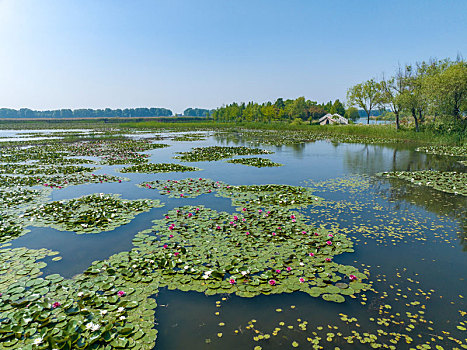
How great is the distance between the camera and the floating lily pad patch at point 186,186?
13.9 meters

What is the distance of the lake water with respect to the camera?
496 centimetres

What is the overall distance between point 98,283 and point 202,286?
2.41 m

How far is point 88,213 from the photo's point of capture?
1070cm

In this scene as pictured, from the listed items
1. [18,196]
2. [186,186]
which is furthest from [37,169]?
[186,186]

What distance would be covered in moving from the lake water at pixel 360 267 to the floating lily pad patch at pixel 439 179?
1.08 m

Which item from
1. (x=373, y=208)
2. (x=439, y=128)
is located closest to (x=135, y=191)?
(x=373, y=208)

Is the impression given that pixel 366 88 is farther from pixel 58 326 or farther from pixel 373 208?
pixel 58 326

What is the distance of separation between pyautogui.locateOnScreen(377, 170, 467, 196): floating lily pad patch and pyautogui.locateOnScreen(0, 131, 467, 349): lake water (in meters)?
1.08

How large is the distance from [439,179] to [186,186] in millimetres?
14766

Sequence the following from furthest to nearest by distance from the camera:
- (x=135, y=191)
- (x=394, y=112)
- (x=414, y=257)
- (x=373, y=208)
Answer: (x=394, y=112)
(x=135, y=191)
(x=373, y=208)
(x=414, y=257)

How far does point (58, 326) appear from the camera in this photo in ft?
16.2

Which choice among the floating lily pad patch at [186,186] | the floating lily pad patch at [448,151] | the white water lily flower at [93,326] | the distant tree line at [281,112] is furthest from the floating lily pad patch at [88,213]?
the distant tree line at [281,112]

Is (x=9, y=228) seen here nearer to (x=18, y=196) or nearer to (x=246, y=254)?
(x=18, y=196)

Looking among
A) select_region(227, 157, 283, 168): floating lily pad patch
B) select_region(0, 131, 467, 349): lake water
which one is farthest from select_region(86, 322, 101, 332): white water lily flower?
select_region(227, 157, 283, 168): floating lily pad patch
